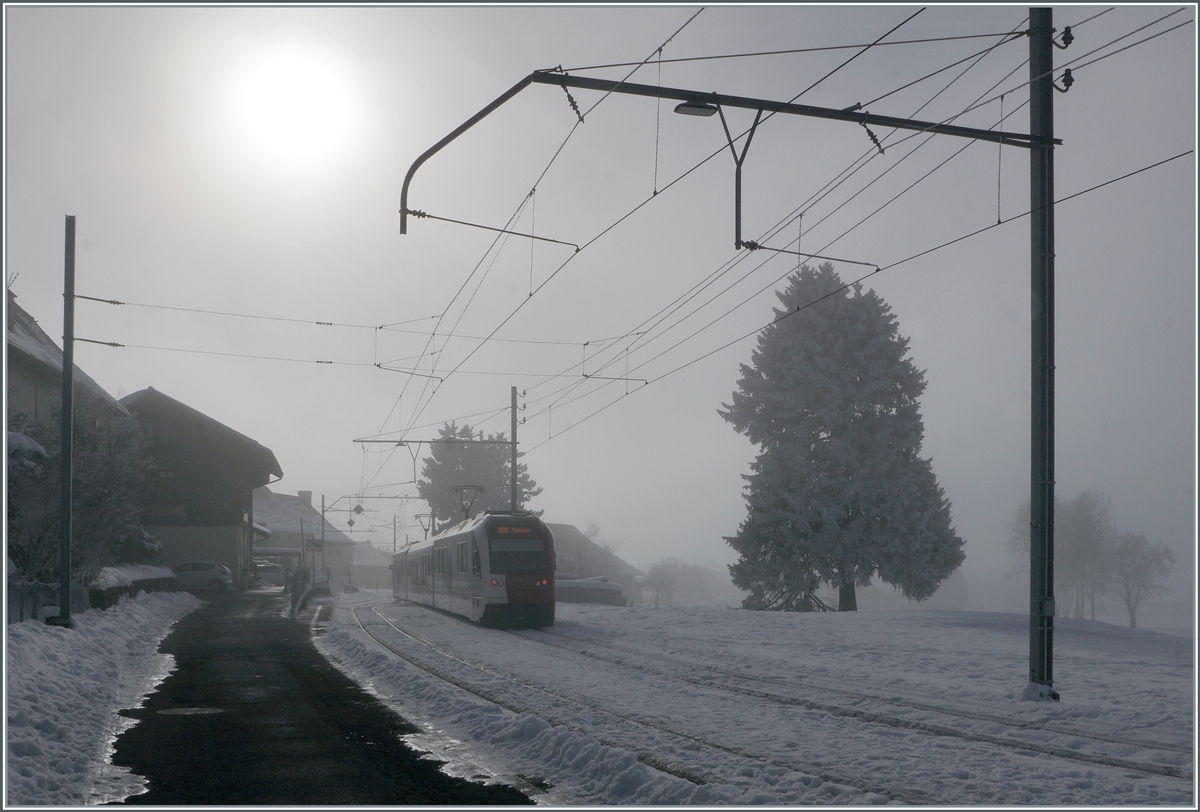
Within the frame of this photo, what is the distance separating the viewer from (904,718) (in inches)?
428

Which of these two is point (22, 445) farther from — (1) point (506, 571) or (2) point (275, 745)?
(2) point (275, 745)

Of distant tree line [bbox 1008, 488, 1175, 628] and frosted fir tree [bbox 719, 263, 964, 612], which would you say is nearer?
frosted fir tree [bbox 719, 263, 964, 612]

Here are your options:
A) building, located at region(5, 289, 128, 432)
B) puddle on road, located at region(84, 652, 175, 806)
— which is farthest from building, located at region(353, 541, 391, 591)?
puddle on road, located at region(84, 652, 175, 806)

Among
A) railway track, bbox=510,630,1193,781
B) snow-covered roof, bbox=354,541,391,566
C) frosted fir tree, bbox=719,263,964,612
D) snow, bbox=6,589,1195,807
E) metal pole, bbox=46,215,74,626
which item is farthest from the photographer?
snow-covered roof, bbox=354,541,391,566

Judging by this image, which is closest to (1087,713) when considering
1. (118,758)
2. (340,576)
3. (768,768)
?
(768,768)

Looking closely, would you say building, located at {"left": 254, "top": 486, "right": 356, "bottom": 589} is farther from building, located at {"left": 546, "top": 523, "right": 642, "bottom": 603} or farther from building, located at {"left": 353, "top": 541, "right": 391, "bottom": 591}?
building, located at {"left": 353, "top": 541, "right": 391, "bottom": 591}

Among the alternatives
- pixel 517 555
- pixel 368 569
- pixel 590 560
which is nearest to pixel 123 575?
pixel 517 555

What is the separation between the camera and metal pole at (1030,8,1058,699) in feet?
41.1

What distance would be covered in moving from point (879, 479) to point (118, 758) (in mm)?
26944

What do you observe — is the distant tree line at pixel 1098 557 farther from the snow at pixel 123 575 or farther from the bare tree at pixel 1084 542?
the snow at pixel 123 575

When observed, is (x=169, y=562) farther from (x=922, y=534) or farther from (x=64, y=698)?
(x=64, y=698)

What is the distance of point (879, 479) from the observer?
1270 inches

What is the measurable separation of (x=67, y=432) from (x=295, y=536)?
294 feet

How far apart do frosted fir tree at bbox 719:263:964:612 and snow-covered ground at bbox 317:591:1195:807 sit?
10483 millimetres
